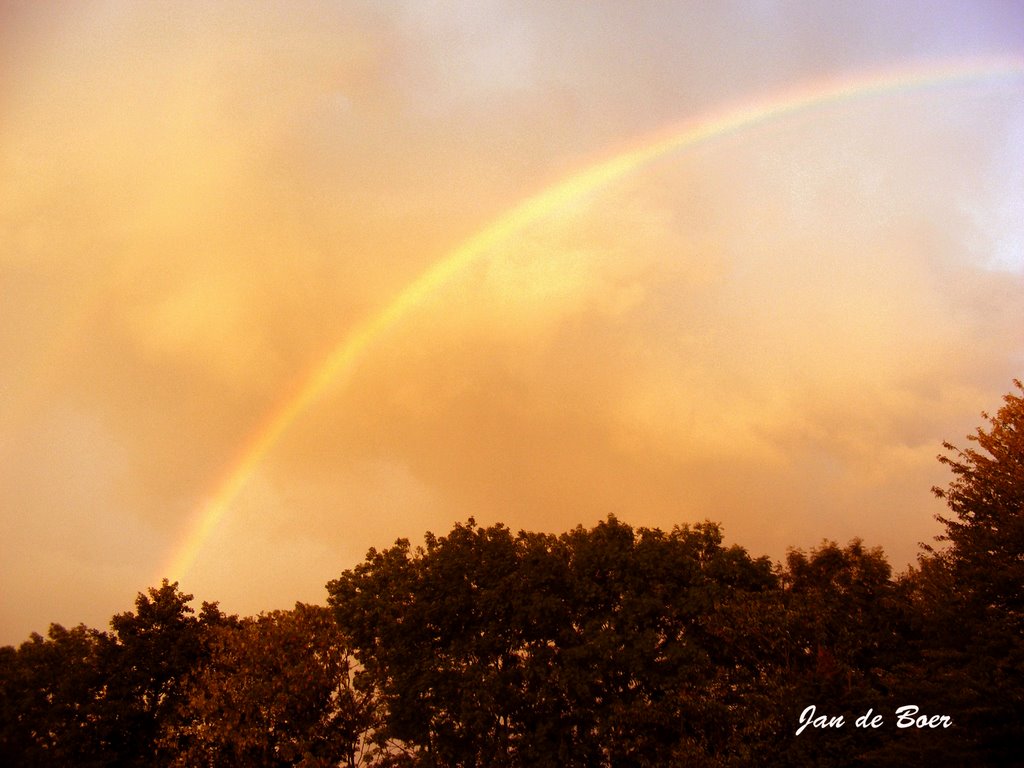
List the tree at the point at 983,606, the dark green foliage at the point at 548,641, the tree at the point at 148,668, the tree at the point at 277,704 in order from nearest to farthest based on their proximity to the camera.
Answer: the tree at the point at 983,606, the dark green foliage at the point at 548,641, the tree at the point at 277,704, the tree at the point at 148,668

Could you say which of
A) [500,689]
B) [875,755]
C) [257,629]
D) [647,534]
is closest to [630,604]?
[647,534]

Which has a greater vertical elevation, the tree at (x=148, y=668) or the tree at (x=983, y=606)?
the tree at (x=148, y=668)

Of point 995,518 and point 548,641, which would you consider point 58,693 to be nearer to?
point 548,641

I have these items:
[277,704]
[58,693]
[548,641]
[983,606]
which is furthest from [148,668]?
[983,606]

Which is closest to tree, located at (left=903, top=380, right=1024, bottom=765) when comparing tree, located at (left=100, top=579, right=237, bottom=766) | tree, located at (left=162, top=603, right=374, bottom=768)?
tree, located at (left=162, top=603, right=374, bottom=768)

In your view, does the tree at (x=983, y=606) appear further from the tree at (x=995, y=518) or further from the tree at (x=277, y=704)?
the tree at (x=277, y=704)

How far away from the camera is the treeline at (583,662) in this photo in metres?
26.9

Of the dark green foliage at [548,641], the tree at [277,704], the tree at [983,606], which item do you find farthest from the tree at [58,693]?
the tree at [983,606]

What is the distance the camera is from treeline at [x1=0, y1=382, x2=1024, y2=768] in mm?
26938

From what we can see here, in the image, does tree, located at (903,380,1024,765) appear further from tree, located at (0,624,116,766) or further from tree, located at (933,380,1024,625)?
tree, located at (0,624,116,766)

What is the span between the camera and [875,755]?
87.2ft

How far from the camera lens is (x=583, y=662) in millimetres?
32562

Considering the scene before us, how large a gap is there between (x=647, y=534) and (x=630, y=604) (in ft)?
11.6

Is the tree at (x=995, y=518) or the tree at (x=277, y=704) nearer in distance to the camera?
the tree at (x=995, y=518)
